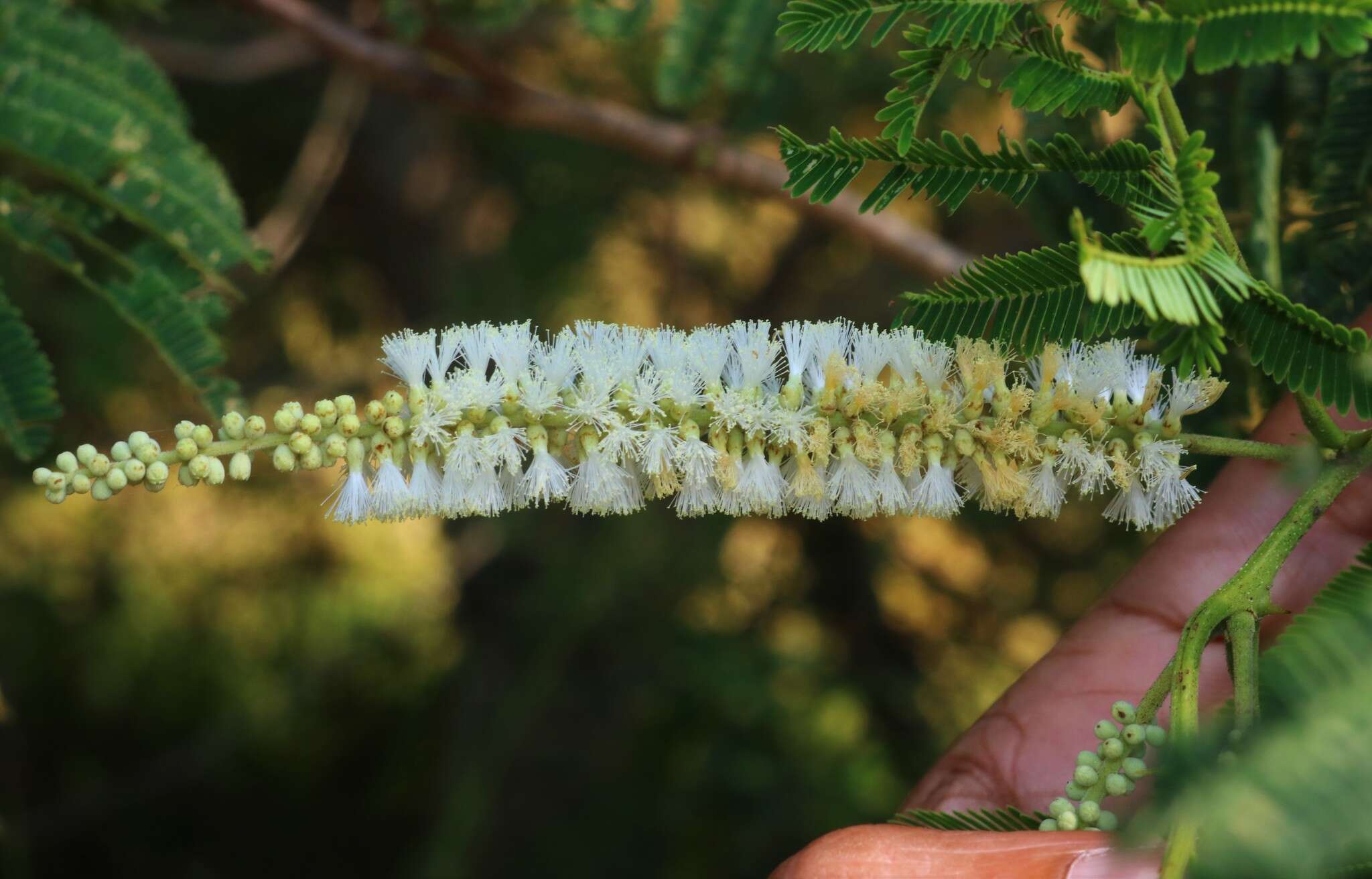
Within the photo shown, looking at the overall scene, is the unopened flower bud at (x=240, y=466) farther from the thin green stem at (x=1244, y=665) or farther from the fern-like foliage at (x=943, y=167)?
the thin green stem at (x=1244, y=665)

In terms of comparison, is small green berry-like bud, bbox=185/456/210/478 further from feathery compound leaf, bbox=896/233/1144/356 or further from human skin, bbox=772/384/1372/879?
human skin, bbox=772/384/1372/879

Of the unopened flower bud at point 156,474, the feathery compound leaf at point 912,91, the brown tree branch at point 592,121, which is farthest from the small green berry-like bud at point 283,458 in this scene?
the brown tree branch at point 592,121

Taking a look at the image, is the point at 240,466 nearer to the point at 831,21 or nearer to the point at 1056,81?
the point at 831,21

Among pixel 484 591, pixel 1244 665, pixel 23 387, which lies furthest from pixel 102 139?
pixel 484 591

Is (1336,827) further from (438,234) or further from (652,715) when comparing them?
(438,234)

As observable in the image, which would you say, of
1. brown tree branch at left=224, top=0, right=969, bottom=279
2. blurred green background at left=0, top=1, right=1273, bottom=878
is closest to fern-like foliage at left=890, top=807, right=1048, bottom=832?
blurred green background at left=0, top=1, right=1273, bottom=878

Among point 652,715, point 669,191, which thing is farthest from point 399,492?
point 669,191

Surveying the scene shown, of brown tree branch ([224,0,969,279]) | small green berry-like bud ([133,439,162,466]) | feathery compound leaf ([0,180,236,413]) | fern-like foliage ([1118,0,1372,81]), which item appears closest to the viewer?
fern-like foliage ([1118,0,1372,81])
